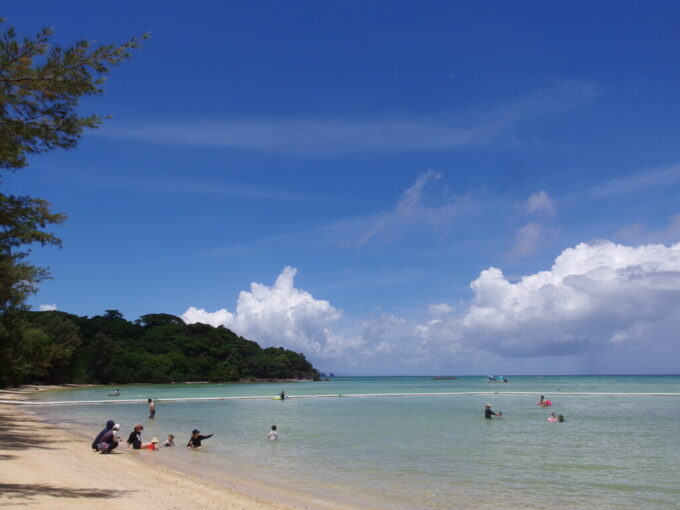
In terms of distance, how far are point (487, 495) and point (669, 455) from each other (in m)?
11.8

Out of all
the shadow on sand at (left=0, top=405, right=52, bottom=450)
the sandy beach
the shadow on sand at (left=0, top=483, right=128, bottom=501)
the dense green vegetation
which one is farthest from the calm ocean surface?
the dense green vegetation

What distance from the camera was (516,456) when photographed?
21.7m

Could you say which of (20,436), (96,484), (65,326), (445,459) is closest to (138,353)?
(65,326)

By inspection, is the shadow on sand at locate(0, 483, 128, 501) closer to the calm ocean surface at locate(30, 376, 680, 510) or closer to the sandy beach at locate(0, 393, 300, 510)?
the sandy beach at locate(0, 393, 300, 510)

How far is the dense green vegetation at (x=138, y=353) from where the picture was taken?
331 feet

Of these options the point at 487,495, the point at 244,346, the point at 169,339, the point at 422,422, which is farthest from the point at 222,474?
the point at 244,346

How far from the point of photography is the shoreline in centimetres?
1161

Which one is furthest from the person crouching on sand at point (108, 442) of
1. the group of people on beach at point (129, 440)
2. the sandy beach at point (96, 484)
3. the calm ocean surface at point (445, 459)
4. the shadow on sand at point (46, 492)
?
the shadow on sand at point (46, 492)

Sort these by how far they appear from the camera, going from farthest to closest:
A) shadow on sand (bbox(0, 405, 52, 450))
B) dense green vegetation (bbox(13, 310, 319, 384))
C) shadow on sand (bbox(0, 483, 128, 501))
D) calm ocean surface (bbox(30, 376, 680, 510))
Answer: dense green vegetation (bbox(13, 310, 319, 384)) < shadow on sand (bbox(0, 405, 52, 450)) < calm ocean surface (bbox(30, 376, 680, 510)) < shadow on sand (bbox(0, 483, 128, 501))

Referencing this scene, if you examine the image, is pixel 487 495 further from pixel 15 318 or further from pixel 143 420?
pixel 15 318

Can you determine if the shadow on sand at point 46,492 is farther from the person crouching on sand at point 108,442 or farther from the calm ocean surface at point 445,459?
the person crouching on sand at point 108,442

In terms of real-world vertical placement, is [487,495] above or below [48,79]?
below

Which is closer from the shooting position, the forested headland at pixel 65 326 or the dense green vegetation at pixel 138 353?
the forested headland at pixel 65 326

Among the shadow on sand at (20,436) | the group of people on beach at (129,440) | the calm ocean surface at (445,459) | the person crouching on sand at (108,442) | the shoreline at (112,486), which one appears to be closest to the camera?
the shoreline at (112,486)
